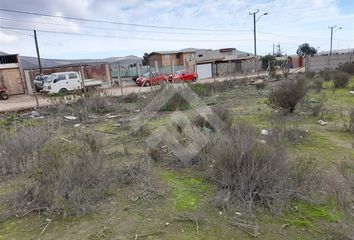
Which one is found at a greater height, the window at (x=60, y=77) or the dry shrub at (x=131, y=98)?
the window at (x=60, y=77)

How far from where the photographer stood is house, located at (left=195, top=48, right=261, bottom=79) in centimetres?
3558

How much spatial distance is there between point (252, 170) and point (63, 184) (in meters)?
2.12

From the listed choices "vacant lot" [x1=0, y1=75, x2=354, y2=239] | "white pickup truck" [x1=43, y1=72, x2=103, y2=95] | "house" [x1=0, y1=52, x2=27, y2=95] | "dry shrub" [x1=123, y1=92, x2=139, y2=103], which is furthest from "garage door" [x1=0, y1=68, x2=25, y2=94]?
"vacant lot" [x1=0, y1=75, x2=354, y2=239]

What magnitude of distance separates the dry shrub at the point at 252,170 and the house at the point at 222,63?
21.3 metres

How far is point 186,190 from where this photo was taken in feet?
12.0

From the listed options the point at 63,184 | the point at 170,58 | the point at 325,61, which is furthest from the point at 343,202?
the point at 170,58

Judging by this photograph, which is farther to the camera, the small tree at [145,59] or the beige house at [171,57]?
the small tree at [145,59]

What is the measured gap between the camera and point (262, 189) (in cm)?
326

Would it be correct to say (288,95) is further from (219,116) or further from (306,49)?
(306,49)

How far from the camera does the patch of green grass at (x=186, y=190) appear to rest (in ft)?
11.0

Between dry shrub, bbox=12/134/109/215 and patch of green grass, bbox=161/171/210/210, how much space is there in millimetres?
848

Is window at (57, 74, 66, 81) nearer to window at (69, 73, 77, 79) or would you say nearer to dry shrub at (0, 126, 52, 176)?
window at (69, 73, 77, 79)

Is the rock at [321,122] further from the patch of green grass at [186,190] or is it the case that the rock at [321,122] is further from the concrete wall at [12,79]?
the concrete wall at [12,79]

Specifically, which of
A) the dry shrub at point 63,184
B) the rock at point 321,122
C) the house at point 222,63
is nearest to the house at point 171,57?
the house at point 222,63
